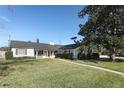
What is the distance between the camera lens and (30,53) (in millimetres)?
35062

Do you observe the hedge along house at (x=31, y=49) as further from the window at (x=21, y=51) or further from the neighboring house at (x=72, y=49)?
the neighboring house at (x=72, y=49)

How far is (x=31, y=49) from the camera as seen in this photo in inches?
1388

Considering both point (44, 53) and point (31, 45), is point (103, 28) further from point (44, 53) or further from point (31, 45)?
point (44, 53)

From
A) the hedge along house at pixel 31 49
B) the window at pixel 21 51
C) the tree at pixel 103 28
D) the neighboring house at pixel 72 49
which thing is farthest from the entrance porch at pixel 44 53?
the tree at pixel 103 28

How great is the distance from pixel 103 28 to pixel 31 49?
14.9 metres

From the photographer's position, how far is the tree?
2161 cm

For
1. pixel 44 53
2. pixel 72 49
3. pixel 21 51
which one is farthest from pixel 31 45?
pixel 72 49

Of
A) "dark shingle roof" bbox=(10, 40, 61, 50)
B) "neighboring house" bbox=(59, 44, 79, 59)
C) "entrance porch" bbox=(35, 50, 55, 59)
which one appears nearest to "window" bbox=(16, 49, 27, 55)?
"dark shingle roof" bbox=(10, 40, 61, 50)

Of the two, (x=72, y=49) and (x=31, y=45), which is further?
(x=31, y=45)

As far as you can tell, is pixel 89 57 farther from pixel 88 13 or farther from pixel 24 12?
pixel 24 12

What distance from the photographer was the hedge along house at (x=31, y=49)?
110 ft

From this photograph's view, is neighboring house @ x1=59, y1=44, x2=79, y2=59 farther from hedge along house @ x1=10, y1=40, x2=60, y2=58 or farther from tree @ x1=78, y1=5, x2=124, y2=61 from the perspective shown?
tree @ x1=78, y1=5, x2=124, y2=61

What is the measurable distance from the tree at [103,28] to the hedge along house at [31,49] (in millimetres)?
12411
